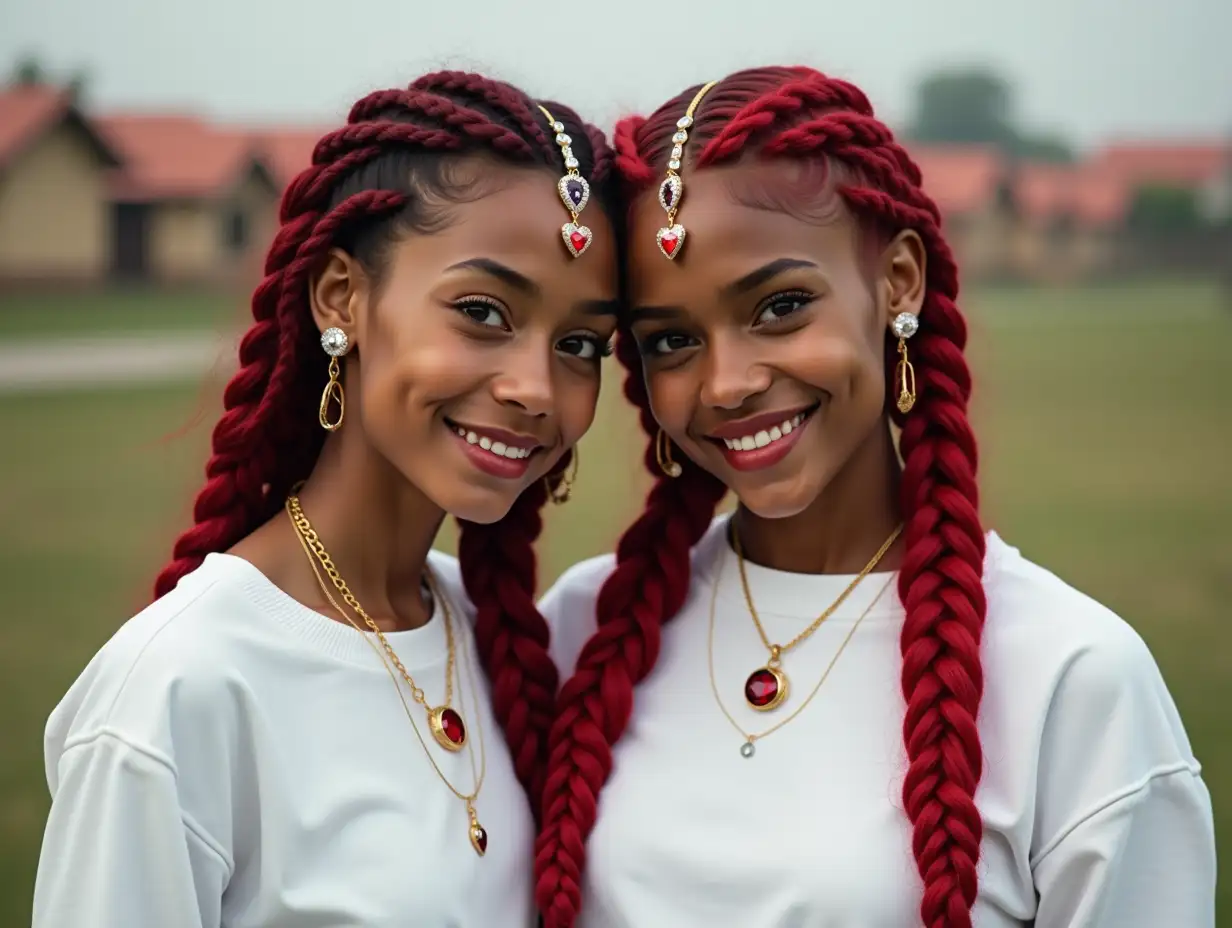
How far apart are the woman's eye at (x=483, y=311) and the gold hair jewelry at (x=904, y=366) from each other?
69cm

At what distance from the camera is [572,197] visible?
2.38m

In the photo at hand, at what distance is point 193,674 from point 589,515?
35.3 feet

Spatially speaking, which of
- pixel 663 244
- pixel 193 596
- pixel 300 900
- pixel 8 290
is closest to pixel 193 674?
pixel 193 596

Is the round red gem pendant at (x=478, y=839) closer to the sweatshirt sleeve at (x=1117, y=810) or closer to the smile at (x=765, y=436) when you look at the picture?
the smile at (x=765, y=436)

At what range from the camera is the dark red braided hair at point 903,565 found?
226 cm

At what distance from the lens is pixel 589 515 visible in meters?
12.8

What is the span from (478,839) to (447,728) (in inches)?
7.5

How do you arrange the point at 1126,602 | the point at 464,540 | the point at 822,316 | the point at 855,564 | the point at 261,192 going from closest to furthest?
the point at 822,316 → the point at 855,564 → the point at 464,540 → the point at 1126,602 → the point at 261,192

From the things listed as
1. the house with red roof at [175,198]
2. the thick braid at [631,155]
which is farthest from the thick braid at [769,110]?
the house with red roof at [175,198]

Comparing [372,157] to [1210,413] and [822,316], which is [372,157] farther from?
[1210,413]

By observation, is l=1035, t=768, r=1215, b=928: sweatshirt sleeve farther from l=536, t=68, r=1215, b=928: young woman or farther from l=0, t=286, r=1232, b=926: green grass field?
l=0, t=286, r=1232, b=926: green grass field

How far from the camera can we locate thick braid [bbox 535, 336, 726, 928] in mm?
2434

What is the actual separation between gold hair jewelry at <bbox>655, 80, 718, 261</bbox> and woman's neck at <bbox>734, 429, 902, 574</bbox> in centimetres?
51

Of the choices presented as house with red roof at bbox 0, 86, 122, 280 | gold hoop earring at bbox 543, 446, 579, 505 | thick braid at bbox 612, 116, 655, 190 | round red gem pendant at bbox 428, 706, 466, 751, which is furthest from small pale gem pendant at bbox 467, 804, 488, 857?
house with red roof at bbox 0, 86, 122, 280
